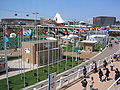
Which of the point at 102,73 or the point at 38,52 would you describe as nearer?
the point at 102,73

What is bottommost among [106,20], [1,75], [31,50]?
[1,75]

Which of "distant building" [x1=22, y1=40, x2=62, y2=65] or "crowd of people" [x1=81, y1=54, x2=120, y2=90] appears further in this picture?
"distant building" [x1=22, y1=40, x2=62, y2=65]

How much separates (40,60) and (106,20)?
109 meters

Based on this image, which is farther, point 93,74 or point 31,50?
point 31,50

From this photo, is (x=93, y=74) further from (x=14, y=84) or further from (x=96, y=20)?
(x=96, y=20)

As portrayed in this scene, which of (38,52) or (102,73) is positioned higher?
(38,52)

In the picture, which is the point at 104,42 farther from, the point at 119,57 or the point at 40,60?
the point at 40,60

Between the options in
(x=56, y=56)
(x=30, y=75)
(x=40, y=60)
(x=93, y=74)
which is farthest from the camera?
(x=56, y=56)

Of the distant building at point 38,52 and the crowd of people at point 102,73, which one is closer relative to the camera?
the crowd of people at point 102,73

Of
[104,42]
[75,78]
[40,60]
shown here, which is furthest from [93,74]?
[104,42]

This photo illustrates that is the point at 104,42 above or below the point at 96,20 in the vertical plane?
Answer: below

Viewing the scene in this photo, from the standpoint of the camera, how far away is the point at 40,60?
24.5 meters

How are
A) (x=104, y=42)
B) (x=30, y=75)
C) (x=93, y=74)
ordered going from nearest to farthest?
(x=93, y=74)
(x=30, y=75)
(x=104, y=42)

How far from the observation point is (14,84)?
16250mm
